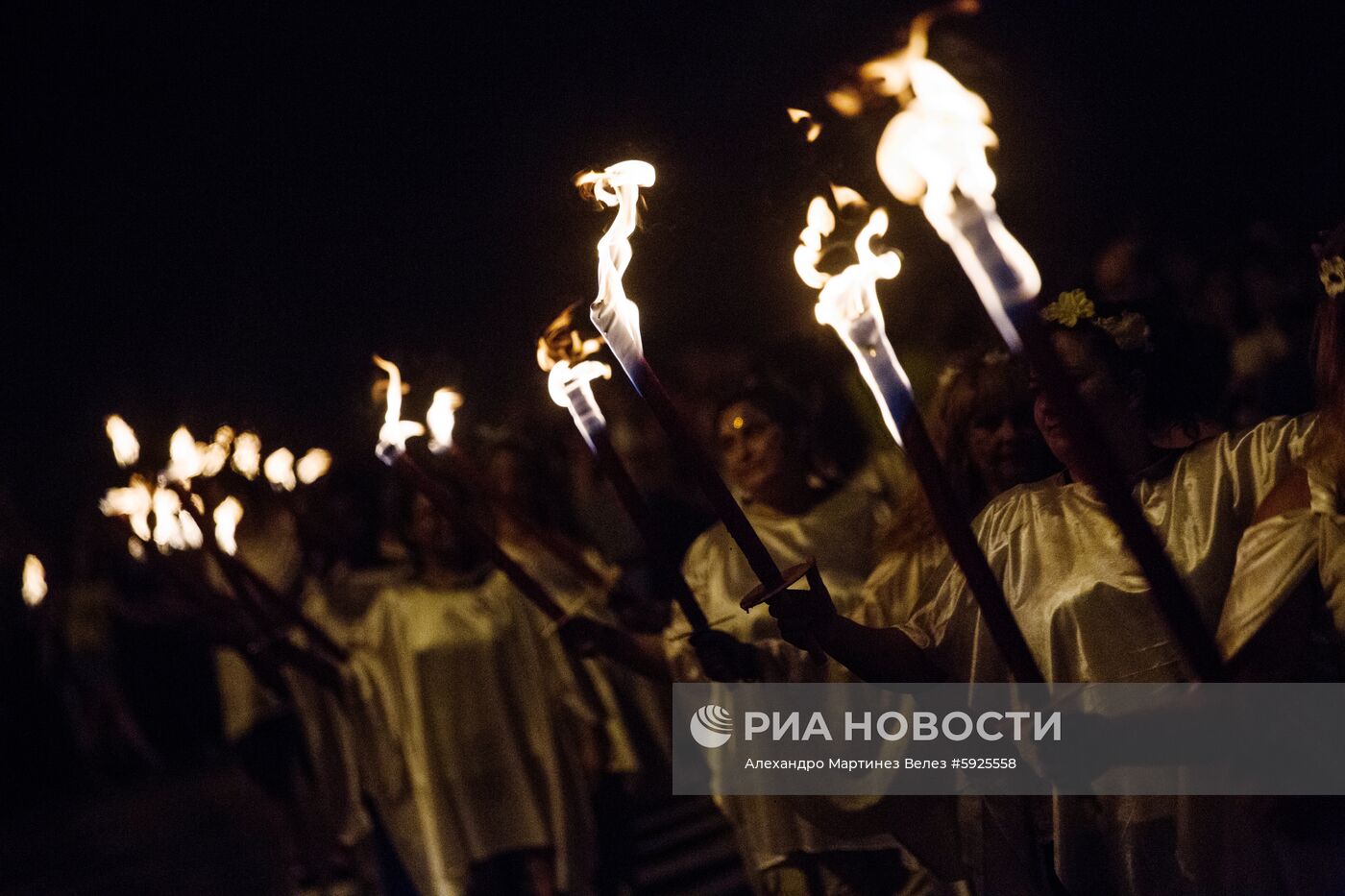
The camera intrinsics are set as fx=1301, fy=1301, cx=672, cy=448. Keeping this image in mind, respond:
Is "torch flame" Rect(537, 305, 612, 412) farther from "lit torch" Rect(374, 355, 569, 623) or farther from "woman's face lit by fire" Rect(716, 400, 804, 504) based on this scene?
"woman's face lit by fire" Rect(716, 400, 804, 504)

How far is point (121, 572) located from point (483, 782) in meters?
7.64

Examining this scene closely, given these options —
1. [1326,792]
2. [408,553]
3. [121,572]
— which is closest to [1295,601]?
[1326,792]

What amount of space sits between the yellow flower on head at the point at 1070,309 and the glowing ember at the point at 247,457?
506 cm

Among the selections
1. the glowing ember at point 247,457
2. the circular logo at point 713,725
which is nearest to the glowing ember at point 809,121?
the circular logo at point 713,725

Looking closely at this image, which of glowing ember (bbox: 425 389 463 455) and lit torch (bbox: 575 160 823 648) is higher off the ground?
glowing ember (bbox: 425 389 463 455)

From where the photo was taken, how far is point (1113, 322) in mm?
2699

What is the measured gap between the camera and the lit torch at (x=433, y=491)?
11.2 feet

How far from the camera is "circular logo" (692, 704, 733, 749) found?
396 cm

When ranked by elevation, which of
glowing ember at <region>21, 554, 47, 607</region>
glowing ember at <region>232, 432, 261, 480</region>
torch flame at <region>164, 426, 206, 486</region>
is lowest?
torch flame at <region>164, 426, 206, 486</region>

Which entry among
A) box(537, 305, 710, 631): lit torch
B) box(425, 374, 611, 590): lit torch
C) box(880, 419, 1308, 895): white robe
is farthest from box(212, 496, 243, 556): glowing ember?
box(880, 419, 1308, 895): white robe

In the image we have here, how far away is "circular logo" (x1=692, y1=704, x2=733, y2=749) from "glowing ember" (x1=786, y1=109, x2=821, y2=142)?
1.94 meters

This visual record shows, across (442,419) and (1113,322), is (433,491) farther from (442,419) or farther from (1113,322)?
(1113,322)

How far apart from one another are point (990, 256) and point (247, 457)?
572 centimetres

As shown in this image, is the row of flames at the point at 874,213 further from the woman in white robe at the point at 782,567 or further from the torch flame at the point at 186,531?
the torch flame at the point at 186,531
